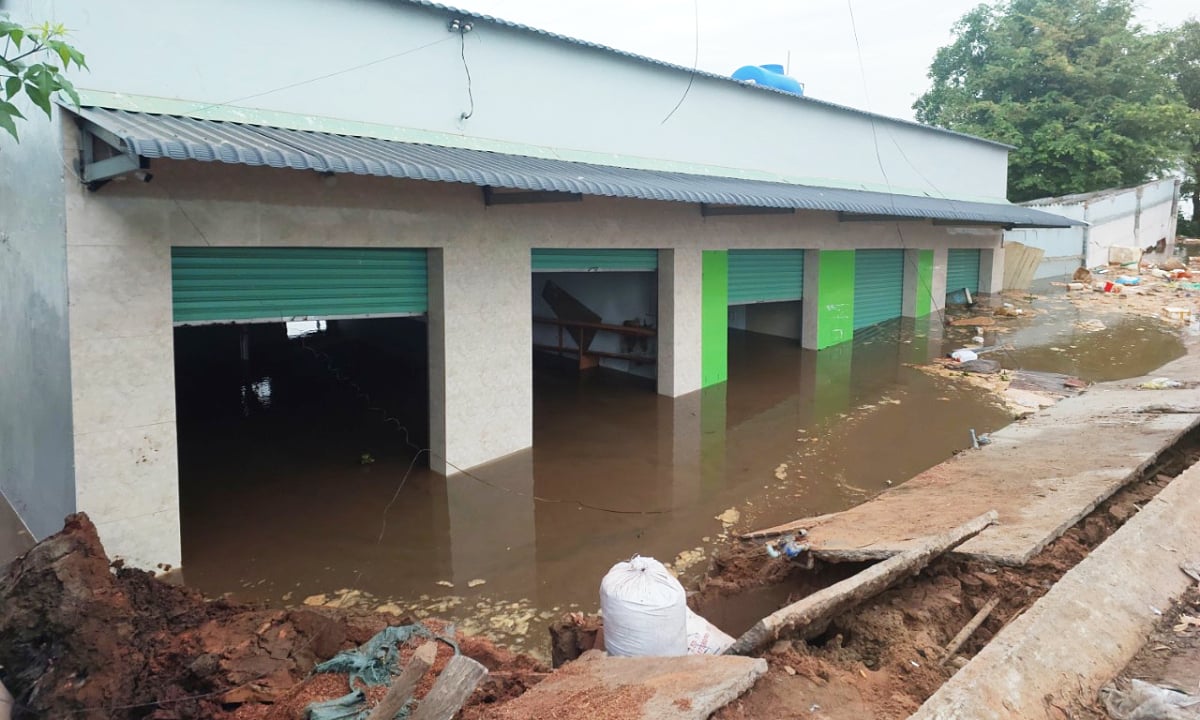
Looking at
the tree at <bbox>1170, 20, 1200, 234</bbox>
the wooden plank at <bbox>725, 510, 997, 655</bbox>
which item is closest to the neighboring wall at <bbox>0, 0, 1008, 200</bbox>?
the wooden plank at <bbox>725, 510, 997, 655</bbox>

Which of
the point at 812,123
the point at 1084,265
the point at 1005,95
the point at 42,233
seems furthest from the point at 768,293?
the point at 1005,95

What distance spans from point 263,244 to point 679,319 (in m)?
6.35

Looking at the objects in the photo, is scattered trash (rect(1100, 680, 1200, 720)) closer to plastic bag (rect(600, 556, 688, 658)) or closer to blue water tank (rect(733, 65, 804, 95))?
plastic bag (rect(600, 556, 688, 658))

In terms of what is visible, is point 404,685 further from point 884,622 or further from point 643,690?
point 884,622

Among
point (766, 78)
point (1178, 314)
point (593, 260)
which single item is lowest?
point (1178, 314)

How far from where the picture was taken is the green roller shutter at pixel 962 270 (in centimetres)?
1956

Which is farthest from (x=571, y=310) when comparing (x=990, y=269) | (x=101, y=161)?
(x=990, y=269)

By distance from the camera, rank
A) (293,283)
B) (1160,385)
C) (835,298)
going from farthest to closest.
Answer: (835,298) → (1160,385) → (293,283)

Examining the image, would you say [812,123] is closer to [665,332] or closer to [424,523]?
[665,332]

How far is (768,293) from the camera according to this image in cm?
1375

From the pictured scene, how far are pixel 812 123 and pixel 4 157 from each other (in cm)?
1170

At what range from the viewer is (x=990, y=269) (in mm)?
20812

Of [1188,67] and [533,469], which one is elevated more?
[1188,67]

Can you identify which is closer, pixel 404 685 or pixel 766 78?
pixel 404 685
